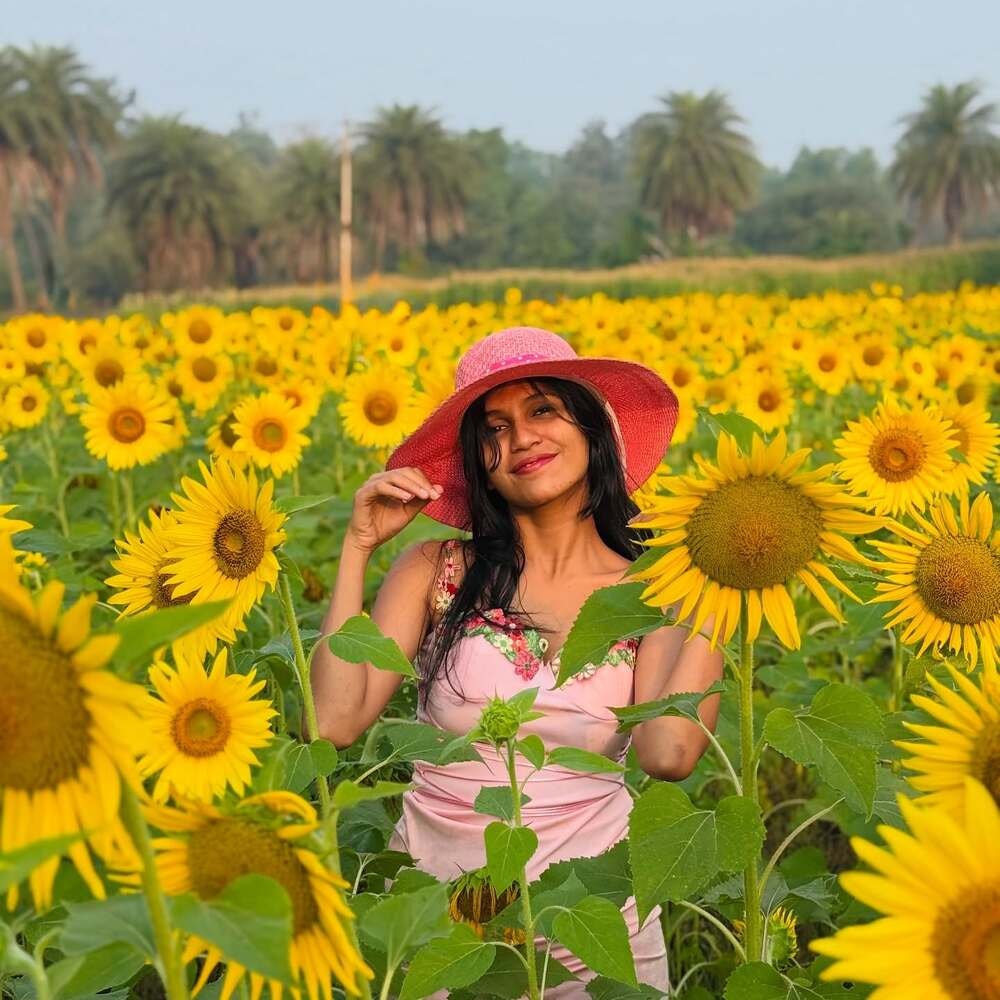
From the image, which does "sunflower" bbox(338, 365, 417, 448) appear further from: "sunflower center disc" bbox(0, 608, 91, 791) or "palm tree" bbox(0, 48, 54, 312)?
"palm tree" bbox(0, 48, 54, 312)

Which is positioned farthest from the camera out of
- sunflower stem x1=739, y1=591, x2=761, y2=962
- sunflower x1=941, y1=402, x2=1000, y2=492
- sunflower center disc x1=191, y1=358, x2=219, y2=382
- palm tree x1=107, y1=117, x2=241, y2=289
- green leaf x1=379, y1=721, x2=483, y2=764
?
palm tree x1=107, y1=117, x2=241, y2=289

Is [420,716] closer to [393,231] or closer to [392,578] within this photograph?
[392,578]

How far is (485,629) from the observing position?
7.97ft

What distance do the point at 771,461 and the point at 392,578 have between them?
48.5 inches

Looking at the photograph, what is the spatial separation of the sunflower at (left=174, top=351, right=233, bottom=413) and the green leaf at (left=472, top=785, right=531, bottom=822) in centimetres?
421

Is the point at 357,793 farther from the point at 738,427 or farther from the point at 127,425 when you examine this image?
the point at 127,425

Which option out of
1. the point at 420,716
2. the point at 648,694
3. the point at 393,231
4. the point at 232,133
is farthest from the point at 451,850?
the point at 232,133

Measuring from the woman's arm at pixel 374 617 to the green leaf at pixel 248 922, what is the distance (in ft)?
3.89

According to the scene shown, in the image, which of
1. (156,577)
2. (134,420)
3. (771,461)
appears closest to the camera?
(771,461)

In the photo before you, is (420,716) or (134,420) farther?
(134,420)

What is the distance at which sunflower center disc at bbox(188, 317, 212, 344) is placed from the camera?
6.66 meters

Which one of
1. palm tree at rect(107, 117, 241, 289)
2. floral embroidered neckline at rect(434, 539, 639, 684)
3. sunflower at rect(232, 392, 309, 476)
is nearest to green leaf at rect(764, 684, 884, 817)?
floral embroidered neckline at rect(434, 539, 639, 684)

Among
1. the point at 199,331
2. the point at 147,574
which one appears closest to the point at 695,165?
the point at 199,331

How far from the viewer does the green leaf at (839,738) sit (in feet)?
4.67
